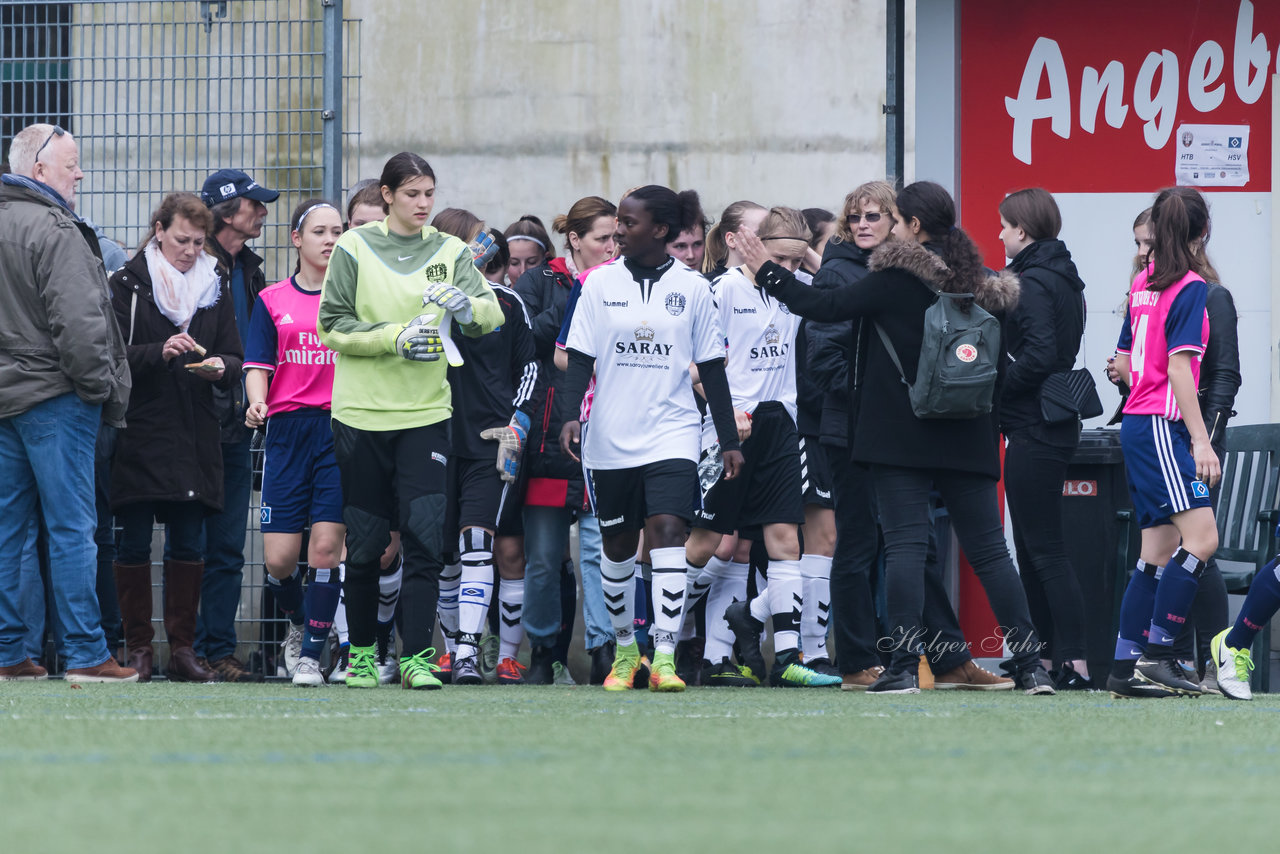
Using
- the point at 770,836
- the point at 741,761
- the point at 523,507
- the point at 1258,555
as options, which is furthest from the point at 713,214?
the point at 770,836

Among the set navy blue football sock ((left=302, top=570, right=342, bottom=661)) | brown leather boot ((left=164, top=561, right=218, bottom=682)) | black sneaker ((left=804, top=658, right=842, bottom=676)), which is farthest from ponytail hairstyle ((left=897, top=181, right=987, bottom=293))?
brown leather boot ((left=164, top=561, right=218, bottom=682))

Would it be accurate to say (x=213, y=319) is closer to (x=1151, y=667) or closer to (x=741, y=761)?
(x=1151, y=667)

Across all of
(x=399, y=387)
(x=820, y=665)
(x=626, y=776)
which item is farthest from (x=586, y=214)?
(x=626, y=776)

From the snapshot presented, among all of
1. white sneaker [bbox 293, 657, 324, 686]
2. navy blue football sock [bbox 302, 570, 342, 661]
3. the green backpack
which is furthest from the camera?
navy blue football sock [bbox 302, 570, 342, 661]

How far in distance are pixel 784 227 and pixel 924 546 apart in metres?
1.68

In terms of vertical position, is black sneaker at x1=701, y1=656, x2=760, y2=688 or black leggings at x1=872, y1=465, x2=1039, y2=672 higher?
black leggings at x1=872, y1=465, x2=1039, y2=672

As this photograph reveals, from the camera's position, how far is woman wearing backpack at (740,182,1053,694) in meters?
6.43

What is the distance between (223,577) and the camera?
827 cm

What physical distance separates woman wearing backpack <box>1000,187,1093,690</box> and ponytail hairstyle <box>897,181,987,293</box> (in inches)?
44.4

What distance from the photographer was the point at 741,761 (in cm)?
388

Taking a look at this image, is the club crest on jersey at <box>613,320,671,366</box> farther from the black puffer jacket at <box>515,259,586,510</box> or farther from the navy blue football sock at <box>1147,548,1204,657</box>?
the navy blue football sock at <box>1147,548,1204,657</box>

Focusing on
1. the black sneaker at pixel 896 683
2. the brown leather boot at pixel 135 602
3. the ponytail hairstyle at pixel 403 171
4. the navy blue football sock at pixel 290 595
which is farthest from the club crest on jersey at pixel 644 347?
the brown leather boot at pixel 135 602

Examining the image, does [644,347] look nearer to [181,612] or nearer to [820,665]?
[820,665]

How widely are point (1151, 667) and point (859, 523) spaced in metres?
1.43
